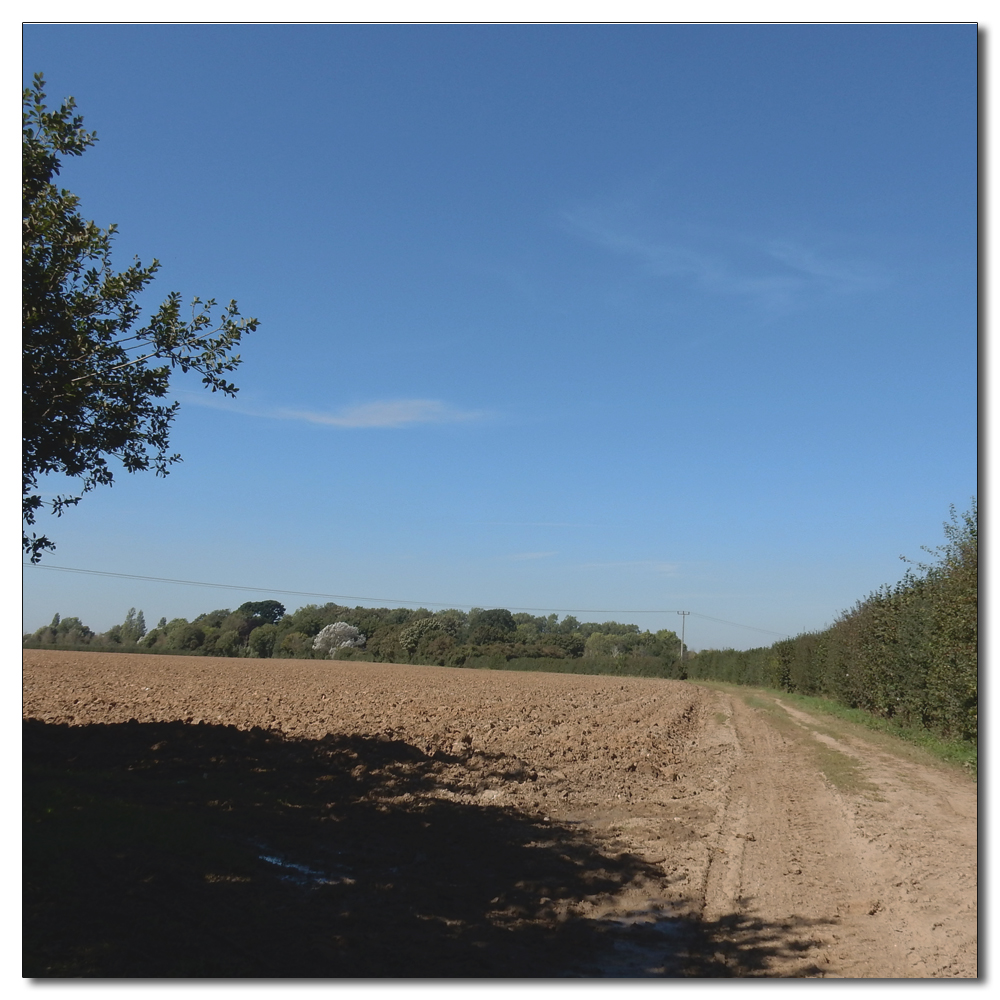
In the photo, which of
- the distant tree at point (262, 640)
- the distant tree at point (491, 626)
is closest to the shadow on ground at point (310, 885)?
the distant tree at point (491, 626)

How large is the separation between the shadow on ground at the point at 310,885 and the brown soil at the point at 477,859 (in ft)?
0.09

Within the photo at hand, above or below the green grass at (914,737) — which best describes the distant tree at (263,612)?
below

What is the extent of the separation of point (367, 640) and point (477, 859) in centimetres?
8445

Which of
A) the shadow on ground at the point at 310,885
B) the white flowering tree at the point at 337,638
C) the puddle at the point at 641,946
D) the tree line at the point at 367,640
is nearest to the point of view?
the shadow on ground at the point at 310,885

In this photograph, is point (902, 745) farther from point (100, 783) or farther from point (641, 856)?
point (100, 783)

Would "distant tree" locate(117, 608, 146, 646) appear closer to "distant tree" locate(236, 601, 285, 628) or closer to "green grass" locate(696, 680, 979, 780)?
"distant tree" locate(236, 601, 285, 628)

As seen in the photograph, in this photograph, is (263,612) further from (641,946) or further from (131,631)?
(641,946)

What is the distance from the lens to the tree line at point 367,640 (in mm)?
75938

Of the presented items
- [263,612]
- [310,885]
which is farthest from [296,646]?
[310,885]

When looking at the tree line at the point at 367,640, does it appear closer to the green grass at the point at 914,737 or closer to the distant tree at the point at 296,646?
the distant tree at the point at 296,646

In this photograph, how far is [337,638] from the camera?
89438mm

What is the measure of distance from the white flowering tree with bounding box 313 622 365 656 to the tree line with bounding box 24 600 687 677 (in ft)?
0.43

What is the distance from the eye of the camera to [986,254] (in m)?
5.09

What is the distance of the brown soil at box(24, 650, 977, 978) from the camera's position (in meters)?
5.20
